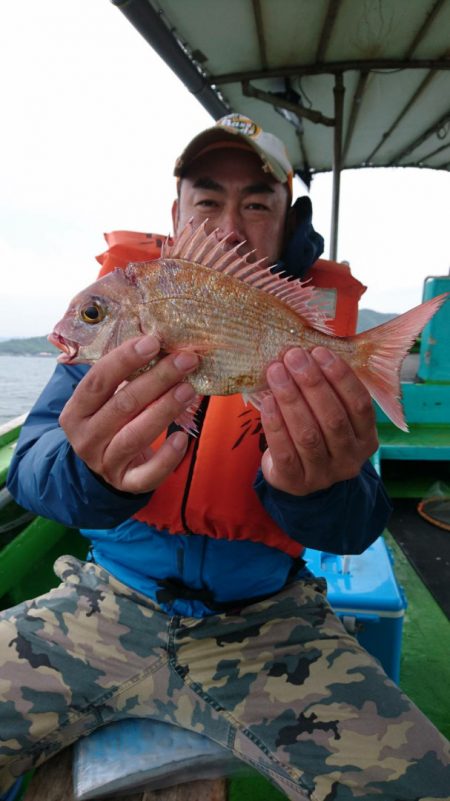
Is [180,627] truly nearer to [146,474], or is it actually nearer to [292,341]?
[146,474]

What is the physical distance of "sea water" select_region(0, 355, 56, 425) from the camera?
211 inches

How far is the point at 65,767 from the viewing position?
1.94 meters

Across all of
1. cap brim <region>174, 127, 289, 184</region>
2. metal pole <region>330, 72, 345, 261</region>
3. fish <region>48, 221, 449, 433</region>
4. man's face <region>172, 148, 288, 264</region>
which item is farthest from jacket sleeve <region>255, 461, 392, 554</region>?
metal pole <region>330, 72, 345, 261</region>

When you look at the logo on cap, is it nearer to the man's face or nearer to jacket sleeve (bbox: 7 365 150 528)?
the man's face

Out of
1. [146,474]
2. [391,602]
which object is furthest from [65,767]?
[391,602]

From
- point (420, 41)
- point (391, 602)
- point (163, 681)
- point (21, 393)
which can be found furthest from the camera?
point (21, 393)

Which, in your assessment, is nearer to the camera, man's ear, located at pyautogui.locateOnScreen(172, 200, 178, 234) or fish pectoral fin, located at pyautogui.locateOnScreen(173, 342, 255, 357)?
fish pectoral fin, located at pyautogui.locateOnScreen(173, 342, 255, 357)

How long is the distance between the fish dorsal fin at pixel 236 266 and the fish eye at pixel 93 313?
0.33 m

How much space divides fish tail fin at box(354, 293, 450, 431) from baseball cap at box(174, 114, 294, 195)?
1469mm

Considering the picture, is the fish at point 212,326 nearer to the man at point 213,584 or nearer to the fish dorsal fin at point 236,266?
the fish dorsal fin at point 236,266

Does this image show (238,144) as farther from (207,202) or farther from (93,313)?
(93,313)

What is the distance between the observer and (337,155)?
6.84 m

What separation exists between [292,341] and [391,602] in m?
1.62

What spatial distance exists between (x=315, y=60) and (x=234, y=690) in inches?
233
